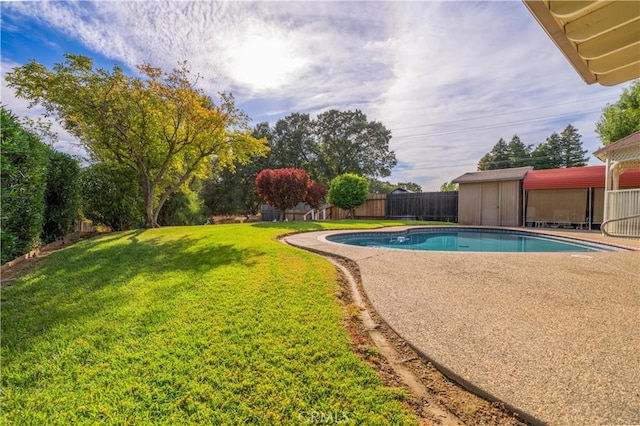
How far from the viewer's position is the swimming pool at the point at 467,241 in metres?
9.09

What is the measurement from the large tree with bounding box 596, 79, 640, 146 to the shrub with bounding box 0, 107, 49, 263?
25.4 metres

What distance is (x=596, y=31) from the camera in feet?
5.63

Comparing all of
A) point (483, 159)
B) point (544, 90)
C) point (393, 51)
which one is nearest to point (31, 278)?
point (393, 51)

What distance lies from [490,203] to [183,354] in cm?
1681

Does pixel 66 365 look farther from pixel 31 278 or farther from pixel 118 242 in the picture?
pixel 118 242

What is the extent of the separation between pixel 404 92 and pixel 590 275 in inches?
367

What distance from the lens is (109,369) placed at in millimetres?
2061

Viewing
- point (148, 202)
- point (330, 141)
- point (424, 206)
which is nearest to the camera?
point (148, 202)

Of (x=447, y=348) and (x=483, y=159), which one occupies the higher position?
(x=483, y=159)

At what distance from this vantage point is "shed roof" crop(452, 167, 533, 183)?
47.8ft

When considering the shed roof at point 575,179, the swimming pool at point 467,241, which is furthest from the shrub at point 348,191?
the shed roof at point 575,179

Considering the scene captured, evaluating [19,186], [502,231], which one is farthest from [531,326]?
[502,231]

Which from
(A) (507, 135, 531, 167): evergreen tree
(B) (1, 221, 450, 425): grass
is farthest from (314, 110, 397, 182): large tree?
(B) (1, 221, 450, 425): grass

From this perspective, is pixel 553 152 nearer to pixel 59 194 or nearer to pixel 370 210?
pixel 370 210
